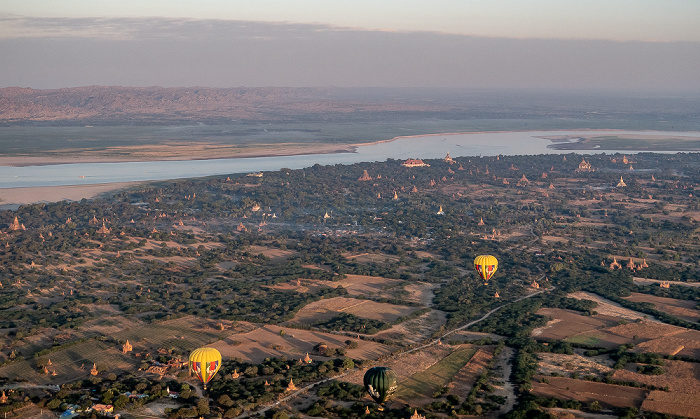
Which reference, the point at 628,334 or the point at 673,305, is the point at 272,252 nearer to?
the point at 628,334

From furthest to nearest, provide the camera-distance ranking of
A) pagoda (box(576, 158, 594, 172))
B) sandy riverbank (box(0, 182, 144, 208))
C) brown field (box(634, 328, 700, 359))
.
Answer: pagoda (box(576, 158, 594, 172))
sandy riverbank (box(0, 182, 144, 208))
brown field (box(634, 328, 700, 359))

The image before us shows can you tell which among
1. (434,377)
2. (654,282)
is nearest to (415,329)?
(434,377)

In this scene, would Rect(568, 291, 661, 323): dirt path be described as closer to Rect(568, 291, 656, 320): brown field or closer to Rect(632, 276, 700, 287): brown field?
Rect(568, 291, 656, 320): brown field

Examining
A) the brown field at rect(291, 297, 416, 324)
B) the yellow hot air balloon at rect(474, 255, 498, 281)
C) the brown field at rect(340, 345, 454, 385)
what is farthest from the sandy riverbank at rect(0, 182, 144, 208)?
the brown field at rect(340, 345, 454, 385)

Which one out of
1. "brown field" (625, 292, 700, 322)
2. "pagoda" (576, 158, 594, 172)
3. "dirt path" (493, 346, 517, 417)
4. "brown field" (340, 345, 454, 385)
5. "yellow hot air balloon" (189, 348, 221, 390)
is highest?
"pagoda" (576, 158, 594, 172)

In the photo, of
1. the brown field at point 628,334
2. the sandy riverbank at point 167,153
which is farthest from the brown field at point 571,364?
the sandy riverbank at point 167,153

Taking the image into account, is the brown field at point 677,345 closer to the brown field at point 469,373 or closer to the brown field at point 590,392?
the brown field at point 590,392
